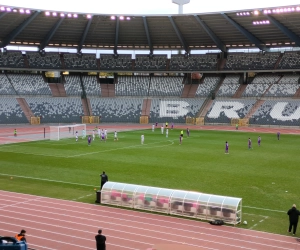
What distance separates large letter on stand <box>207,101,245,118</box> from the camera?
6556 centimetres

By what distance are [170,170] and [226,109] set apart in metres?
42.6

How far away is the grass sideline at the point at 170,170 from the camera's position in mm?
19141

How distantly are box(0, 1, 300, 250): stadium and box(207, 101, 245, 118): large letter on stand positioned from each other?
0.29 m

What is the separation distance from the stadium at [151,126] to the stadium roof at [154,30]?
28 cm

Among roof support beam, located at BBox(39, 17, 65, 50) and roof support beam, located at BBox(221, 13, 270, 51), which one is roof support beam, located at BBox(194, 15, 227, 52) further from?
roof support beam, located at BBox(39, 17, 65, 50)

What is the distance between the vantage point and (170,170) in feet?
84.9

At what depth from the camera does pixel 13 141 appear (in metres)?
41.4

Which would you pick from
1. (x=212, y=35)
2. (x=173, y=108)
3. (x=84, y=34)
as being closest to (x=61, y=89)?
(x=84, y=34)

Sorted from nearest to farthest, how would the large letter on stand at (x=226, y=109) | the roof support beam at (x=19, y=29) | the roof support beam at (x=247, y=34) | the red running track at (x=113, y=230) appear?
the red running track at (x=113, y=230) → the roof support beam at (x=19, y=29) → the roof support beam at (x=247, y=34) → the large letter on stand at (x=226, y=109)

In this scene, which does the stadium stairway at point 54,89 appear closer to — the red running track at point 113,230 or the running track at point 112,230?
the running track at point 112,230

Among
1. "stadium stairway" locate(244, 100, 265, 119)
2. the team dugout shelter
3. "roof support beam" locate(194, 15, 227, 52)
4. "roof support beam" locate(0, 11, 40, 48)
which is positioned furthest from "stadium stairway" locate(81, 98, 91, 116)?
the team dugout shelter

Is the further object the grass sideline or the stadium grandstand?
the stadium grandstand

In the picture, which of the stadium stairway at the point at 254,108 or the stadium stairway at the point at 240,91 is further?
the stadium stairway at the point at 240,91

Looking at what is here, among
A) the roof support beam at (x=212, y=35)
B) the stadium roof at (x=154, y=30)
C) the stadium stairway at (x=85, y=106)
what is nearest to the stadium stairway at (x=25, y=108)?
the stadium stairway at (x=85, y=106)
